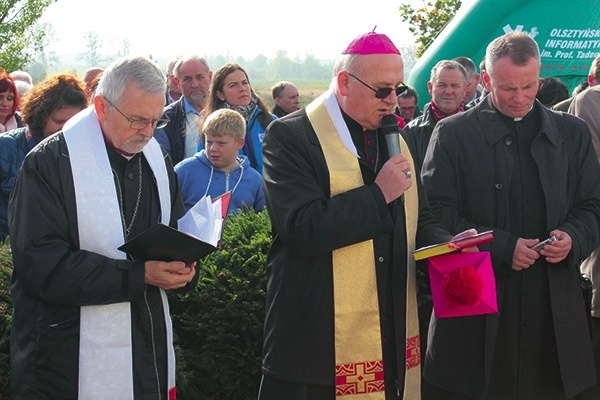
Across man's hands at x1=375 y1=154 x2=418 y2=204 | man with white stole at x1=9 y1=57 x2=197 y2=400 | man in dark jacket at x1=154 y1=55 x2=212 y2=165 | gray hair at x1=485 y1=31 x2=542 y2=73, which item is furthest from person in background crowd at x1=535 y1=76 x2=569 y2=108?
man with white stole at x1=9 y1=57 x2=197 y2=400

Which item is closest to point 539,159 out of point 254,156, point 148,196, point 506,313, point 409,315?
point 506,313

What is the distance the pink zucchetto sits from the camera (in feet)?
12.8

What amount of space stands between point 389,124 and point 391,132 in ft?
0.14

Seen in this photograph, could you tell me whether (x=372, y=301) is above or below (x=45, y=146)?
below

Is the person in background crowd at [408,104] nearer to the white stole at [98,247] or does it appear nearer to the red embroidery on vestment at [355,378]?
the red embroidery on vestment at [355,378]

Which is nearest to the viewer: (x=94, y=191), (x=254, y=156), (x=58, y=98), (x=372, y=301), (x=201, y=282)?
(x=94, y=191)

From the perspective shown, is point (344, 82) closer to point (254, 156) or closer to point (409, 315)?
point (409, 315)

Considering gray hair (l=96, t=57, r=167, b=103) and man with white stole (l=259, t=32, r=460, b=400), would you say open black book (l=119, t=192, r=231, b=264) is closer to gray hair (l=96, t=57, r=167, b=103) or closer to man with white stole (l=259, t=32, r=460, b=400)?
man with white stole (l=259, t=32, r=460, b=400)

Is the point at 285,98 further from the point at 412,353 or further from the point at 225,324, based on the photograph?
the point at 412,353

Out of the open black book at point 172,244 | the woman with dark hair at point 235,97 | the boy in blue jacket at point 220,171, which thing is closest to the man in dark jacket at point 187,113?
the woman with dark hair at point 235,97

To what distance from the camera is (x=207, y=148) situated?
22.2 ft

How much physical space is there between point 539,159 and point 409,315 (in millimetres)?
1102

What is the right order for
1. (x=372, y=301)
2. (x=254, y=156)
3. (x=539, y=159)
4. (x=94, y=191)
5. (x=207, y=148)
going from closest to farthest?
(x=94, y=191)
(x=372, y=301)
(x=539, y=159)
(x=207, y=148)
(x=254, y=156)

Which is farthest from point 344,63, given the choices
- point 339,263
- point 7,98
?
point 7,98
